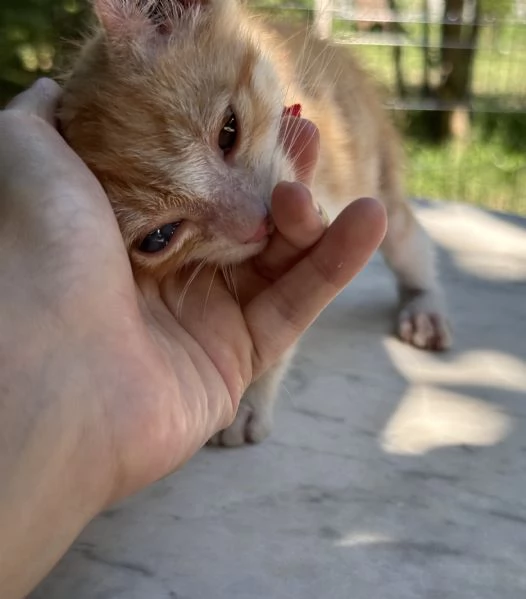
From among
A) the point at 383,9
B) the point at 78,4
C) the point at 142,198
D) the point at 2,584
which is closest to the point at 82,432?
the point at 2,584

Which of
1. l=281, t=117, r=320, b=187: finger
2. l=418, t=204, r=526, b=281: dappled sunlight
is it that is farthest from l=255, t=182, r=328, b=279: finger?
l=418, t=204, r=526, b=281: dappled sunlight

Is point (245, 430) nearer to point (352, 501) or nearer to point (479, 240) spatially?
point (352, 501)

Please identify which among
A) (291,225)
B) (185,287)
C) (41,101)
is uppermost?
(41,101)

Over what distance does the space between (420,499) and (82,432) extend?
510mm

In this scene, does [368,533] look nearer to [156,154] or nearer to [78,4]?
[156,154]

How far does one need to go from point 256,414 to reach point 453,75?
10.3ft

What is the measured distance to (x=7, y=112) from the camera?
1056mm

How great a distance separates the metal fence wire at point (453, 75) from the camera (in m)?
3.56

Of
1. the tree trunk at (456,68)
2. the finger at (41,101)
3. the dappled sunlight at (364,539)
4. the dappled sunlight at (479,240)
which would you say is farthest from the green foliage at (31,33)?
the tree trunk at (456,68)

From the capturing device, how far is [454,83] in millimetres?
3928

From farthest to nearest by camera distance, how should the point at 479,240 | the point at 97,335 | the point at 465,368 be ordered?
the point at 479,240
the point at 465,368
the point at 97,335

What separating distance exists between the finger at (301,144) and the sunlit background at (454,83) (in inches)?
85.6

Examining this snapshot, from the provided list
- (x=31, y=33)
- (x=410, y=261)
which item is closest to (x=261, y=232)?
(x=410, y=261)

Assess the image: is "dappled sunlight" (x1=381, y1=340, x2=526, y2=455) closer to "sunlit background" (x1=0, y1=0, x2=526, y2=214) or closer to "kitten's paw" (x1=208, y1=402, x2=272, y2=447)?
"kitten's paw" (x1=208, y1=402, x2=272, y2=447)
